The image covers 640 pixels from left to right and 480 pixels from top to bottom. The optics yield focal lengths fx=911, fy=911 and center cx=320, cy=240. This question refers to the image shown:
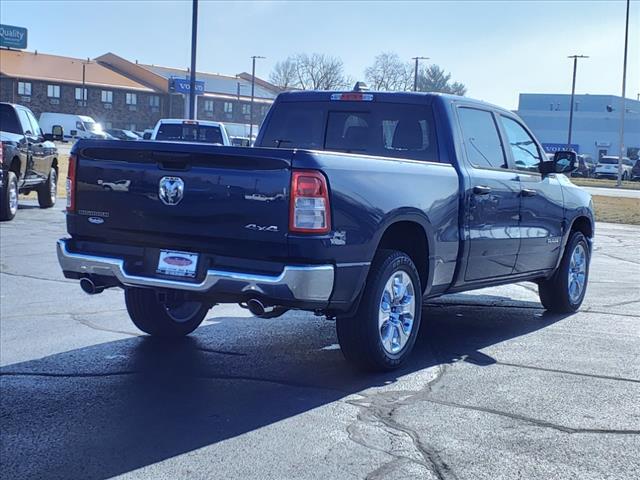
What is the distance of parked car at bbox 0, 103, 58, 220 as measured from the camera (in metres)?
16.8

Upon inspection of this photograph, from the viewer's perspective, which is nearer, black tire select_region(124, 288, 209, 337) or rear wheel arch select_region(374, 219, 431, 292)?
rear wheel arch select_region(374, 219, 431, 292)

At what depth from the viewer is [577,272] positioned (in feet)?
30.6

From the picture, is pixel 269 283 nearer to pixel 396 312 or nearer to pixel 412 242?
pixel 396 312

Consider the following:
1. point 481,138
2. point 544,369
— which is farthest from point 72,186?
point 544,369

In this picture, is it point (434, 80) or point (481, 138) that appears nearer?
point (481, 138)

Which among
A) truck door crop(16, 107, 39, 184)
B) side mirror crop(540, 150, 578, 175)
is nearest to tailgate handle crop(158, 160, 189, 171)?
side mirror crop(540, 150, 578, 175)

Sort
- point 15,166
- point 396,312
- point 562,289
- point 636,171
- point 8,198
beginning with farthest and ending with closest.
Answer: point 636,171, point 15,166, point 8,198, point 562,289, point 396,312

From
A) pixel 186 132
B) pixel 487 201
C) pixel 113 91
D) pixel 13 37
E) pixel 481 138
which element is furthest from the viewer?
pixel 113 91

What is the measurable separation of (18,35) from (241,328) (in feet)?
289

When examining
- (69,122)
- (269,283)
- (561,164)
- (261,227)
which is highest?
(69,122)

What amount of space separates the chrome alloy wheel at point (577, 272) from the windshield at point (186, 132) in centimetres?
1228

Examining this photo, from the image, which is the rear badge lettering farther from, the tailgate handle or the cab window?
the cab window

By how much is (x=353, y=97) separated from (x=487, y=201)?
1.45m

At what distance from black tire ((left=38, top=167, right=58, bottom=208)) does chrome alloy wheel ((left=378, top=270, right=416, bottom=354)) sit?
15.3m
